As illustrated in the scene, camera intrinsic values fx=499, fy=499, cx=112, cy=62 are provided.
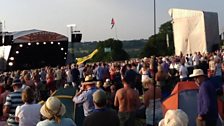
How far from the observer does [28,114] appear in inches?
311

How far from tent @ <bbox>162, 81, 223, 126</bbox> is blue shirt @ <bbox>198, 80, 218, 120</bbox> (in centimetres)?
211

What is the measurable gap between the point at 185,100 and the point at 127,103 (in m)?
2.17

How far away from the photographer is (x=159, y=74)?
14555mm

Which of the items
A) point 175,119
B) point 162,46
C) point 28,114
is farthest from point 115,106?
point 162,46

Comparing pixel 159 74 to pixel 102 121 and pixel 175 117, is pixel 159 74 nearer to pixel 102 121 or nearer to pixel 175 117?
pixel 102 121

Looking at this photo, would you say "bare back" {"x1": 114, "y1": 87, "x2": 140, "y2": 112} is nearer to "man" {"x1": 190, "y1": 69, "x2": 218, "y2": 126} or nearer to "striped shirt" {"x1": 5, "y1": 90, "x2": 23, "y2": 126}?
"man" {"x1": 190, "y1": 69, "x2": 218, "y2": 126}

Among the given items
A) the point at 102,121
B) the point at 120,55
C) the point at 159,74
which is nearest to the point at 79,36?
the point at 159,74

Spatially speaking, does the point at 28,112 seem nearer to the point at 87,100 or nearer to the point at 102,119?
the point at 102,119

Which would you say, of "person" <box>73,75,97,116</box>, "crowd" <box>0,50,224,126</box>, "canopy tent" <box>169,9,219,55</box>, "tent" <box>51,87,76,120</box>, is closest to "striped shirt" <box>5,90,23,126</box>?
"crowd" <box>0,50,224,126</box>

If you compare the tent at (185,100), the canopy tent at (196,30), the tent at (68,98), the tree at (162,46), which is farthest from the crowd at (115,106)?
the tree at (162,46)

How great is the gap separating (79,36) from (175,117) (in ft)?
112

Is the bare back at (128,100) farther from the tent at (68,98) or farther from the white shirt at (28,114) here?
the tent at (68,98)

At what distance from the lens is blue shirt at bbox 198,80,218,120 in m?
8.43

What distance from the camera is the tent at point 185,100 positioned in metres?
10.7
